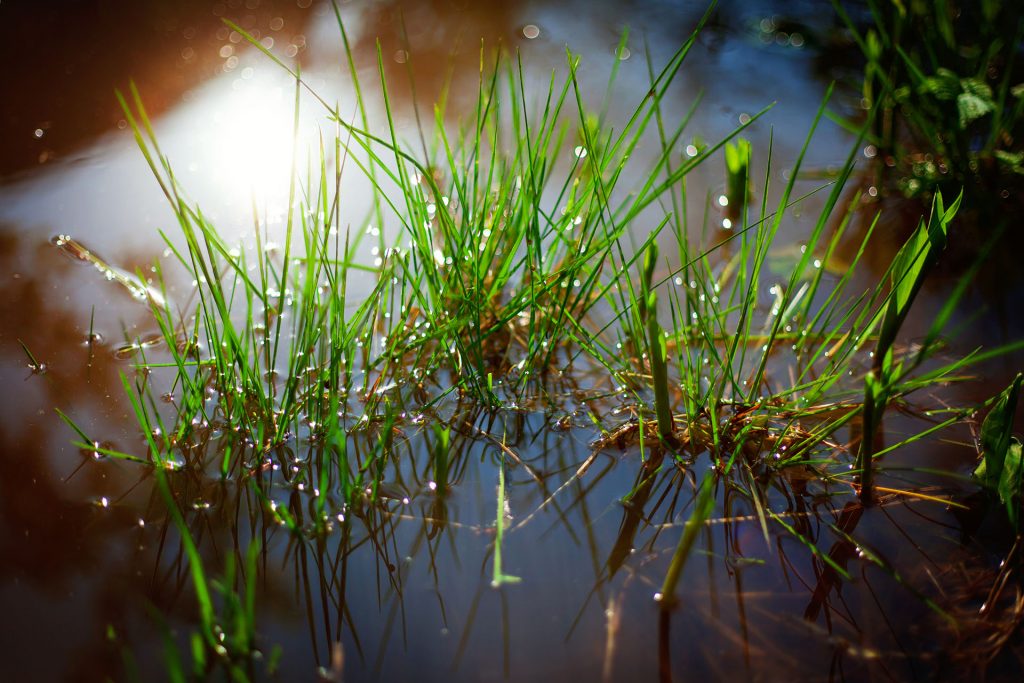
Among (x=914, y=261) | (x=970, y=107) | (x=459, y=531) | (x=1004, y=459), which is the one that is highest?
(x=970, y=107)

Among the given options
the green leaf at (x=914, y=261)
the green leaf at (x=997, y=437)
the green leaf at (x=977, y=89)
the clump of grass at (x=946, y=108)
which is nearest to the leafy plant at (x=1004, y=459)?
the green leaf at (x=997, y=437)

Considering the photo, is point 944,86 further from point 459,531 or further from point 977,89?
point 459,531

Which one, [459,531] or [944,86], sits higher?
[944,86]

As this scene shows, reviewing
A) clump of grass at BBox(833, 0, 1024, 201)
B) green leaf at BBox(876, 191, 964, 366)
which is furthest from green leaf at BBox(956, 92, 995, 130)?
green leaf at BBox(876, 191, 964, 366)

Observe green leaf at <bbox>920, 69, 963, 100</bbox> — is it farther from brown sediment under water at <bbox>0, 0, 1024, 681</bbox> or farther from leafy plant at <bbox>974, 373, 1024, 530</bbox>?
leafy plant at <bbox>974, 373, 1024, 530</bbox>

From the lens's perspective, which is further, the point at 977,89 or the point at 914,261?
the point at 977,89

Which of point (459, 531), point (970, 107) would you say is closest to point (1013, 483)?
point (459, 531)

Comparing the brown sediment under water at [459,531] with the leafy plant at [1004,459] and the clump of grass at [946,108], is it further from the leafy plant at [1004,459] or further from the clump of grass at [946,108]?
the clump of grass at [946,108]
